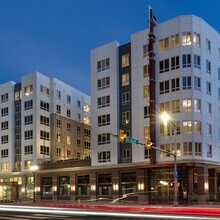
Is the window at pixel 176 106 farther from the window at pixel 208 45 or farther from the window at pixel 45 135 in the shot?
the window at pixel 45 135

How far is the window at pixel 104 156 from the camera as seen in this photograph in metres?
73.2

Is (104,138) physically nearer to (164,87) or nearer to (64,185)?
(64,185)

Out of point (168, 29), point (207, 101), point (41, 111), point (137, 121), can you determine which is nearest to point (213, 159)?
point (207, 101)

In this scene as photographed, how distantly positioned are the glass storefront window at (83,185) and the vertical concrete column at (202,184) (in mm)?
21004

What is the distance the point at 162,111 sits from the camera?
6712 centimetres

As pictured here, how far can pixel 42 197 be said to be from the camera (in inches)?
3285

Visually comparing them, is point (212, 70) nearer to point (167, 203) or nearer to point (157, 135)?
point (157, 135)

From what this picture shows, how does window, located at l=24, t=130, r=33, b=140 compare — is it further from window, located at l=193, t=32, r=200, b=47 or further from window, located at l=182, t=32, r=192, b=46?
window, located at l=193, t=32, r=200, b=47

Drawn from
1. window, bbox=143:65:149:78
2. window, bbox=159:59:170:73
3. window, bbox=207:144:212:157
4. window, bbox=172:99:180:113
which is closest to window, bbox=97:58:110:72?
window, bbox=143:65:149:78

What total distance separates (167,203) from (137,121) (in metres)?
13.9

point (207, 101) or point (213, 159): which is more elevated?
point (207, 101)

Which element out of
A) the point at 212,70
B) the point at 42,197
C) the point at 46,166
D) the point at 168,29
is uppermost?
the point at 168,29

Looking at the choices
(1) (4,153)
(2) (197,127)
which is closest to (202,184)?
(2) (197,127)

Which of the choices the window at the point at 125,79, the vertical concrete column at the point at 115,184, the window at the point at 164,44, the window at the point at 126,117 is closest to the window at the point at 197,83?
the window at the point at 164,44
